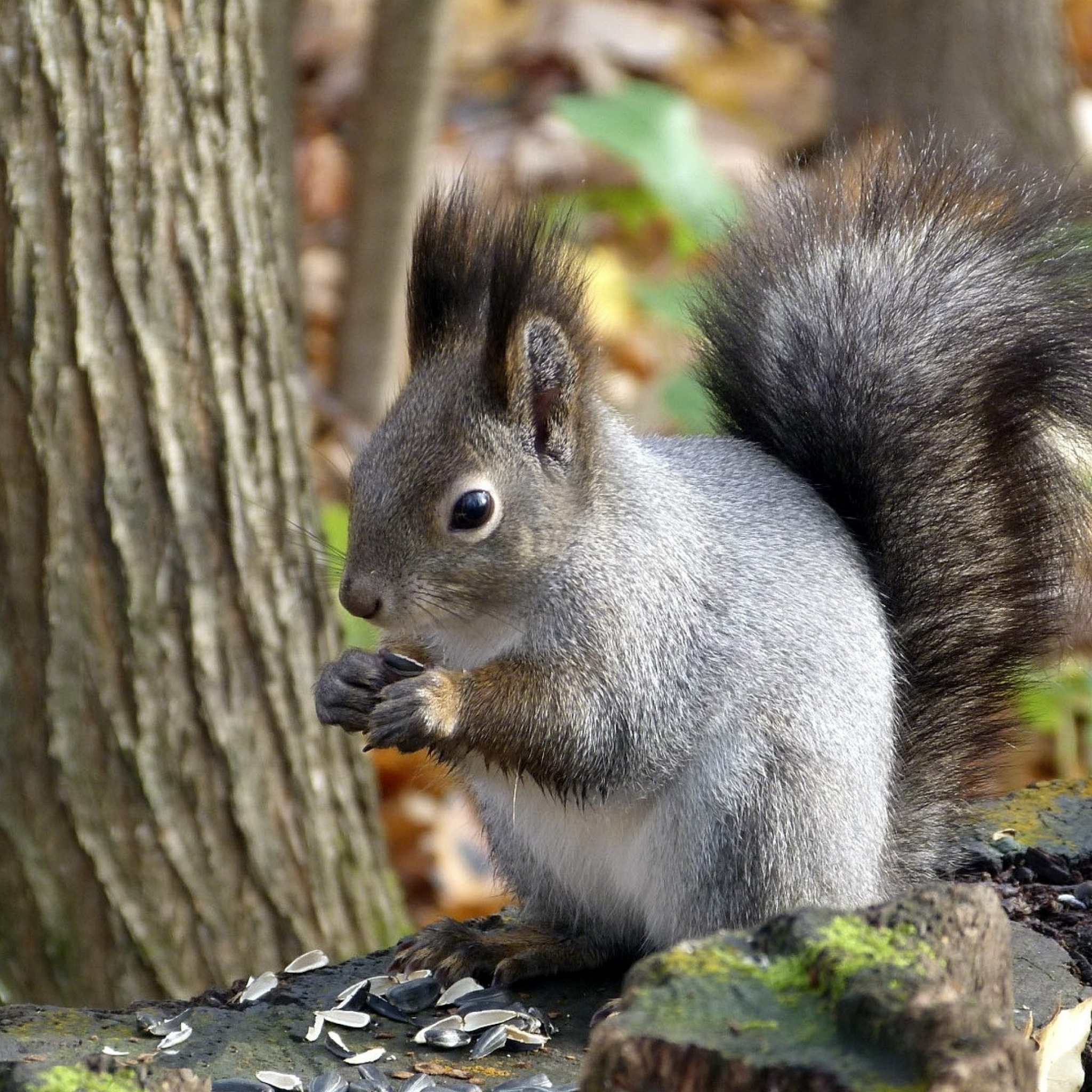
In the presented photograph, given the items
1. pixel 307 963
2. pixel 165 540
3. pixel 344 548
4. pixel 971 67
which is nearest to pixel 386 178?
pixel 344 548

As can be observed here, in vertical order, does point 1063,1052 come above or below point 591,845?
below

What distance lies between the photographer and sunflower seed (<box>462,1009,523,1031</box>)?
5.01 feet

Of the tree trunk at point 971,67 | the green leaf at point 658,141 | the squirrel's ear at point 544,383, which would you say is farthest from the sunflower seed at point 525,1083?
the tree trunk at point 971,67

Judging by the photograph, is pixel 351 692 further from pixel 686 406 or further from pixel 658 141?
pixel 658 141

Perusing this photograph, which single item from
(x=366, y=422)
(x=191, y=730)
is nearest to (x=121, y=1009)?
(x=191, y=730)

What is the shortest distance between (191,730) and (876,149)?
1.16 m

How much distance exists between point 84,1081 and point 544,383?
76 centimetres

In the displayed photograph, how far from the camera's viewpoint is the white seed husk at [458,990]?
5.24ft

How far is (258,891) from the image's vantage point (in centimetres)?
231

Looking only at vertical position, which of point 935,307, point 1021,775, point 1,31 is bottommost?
point 1021,775

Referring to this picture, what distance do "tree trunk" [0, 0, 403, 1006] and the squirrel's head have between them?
62 cm

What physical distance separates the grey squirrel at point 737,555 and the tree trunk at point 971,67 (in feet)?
6.67

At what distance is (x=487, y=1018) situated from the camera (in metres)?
1.54

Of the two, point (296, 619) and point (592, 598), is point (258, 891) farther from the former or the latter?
point (592, 598)
